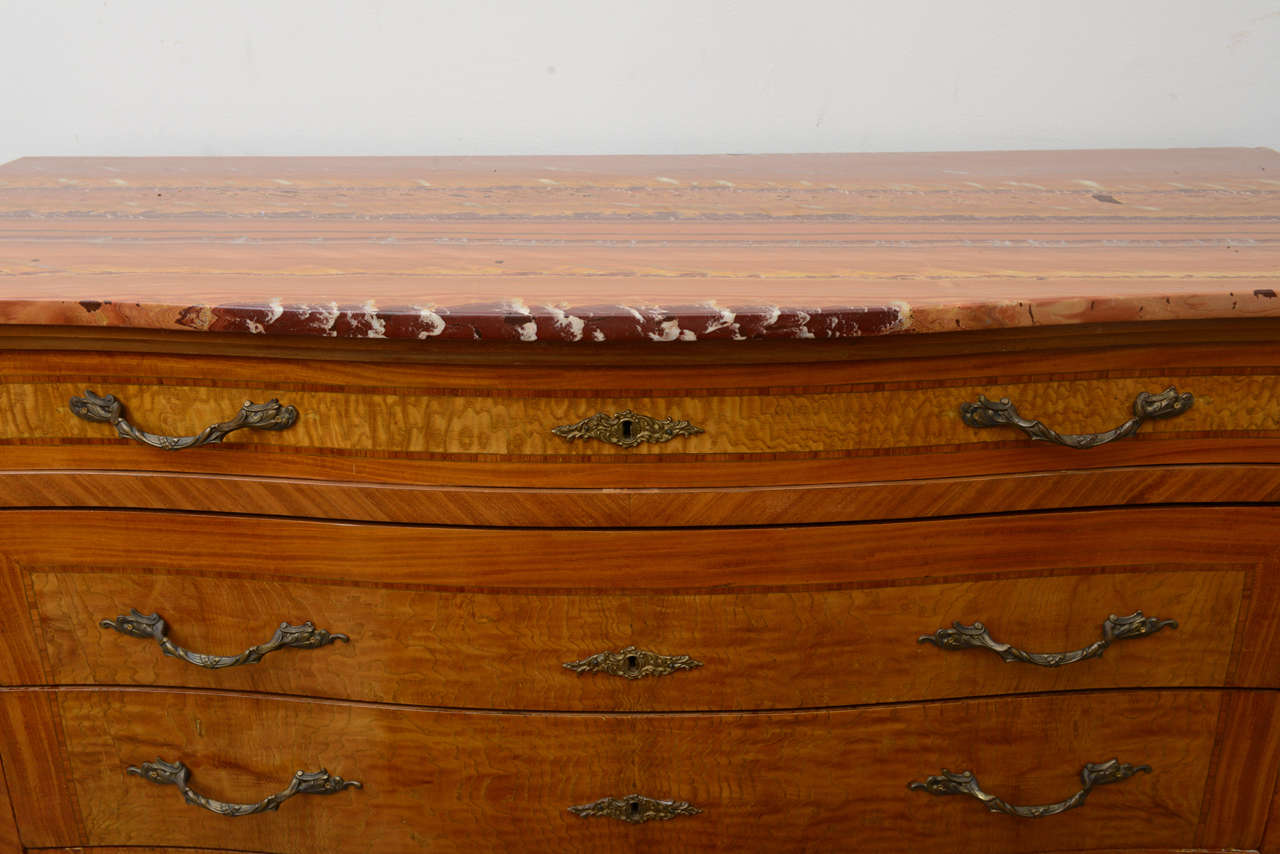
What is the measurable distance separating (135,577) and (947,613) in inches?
30.9

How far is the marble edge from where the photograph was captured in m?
0.88

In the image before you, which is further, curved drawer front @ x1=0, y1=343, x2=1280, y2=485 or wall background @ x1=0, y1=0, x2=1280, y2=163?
wall background @ x1=0, y1=0, x2=1280, y2=163

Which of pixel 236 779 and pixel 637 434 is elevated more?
pixel 637 434

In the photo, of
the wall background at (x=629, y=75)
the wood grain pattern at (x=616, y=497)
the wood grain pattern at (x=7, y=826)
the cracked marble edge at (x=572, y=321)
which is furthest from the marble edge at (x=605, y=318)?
the wall background at (x=629, y=75)

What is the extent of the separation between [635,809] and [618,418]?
44 centimetres

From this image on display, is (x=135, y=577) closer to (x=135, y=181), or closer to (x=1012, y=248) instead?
(x=135, y=181)

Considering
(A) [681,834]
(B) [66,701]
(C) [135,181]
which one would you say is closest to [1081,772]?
(A) [681,834]

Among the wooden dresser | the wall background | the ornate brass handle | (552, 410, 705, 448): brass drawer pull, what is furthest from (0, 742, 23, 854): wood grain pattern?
the wall background

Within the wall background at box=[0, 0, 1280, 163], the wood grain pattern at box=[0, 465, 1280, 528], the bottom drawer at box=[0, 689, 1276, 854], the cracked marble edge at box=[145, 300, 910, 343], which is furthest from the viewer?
the wall background at box=[0, 0, 1280, 163]

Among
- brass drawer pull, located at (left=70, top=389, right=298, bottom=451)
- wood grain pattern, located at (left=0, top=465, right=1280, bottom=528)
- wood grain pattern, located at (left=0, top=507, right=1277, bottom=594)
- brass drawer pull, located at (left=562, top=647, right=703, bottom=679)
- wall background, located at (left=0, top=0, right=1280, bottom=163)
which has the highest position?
wall background, located at (left=0, top=0, right=1280, bottom=163)

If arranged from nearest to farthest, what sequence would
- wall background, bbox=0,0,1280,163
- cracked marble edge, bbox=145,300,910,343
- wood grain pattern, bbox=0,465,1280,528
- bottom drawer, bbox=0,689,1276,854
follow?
cracked marble edge, bbox=145,300,910,343, wood grain pattern, bbox=0,465,1280,528, bottom drawer, bbox=0,689,1276,854, wall background, bbox=0,0,1280,163

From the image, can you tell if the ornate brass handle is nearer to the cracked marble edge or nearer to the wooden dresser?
the wooden dresser

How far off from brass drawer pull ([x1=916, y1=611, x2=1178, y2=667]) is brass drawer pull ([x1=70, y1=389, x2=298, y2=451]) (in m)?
0.64

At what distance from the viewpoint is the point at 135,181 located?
4.53 ft
